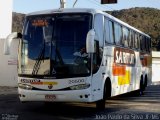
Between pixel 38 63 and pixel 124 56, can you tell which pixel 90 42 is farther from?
pixel 124 56

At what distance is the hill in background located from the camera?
10285 cm

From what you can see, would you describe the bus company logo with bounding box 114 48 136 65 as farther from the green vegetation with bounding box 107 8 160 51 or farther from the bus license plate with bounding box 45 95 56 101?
the green vegetation with bounding box 107 8 160 51

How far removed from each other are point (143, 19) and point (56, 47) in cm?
10141

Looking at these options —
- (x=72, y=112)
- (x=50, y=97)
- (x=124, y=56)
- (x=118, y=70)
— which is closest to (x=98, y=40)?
(x=50, y=97)

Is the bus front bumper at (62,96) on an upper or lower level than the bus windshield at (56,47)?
lower

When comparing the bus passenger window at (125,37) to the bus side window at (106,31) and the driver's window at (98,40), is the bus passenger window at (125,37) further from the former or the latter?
the driver's window at (98,40)

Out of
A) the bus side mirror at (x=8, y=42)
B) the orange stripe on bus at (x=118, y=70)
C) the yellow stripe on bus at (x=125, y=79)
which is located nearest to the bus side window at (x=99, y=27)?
the orange stripe on bus at (x=118, y=70)

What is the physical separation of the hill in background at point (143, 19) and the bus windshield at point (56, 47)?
3308 inches

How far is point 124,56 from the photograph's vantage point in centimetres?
1847

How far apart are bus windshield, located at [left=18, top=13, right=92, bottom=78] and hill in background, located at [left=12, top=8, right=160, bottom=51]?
84.0 metres

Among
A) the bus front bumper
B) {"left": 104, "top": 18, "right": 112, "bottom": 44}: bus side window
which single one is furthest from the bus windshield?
{"left": 104, "top": 18, "right": 112, "bottom": 44}: bus side window

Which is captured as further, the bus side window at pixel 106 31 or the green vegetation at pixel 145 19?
the green vegetation at pixel 145 19

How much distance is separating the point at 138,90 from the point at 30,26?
1097 cm

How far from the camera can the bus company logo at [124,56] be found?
55.8 feet
